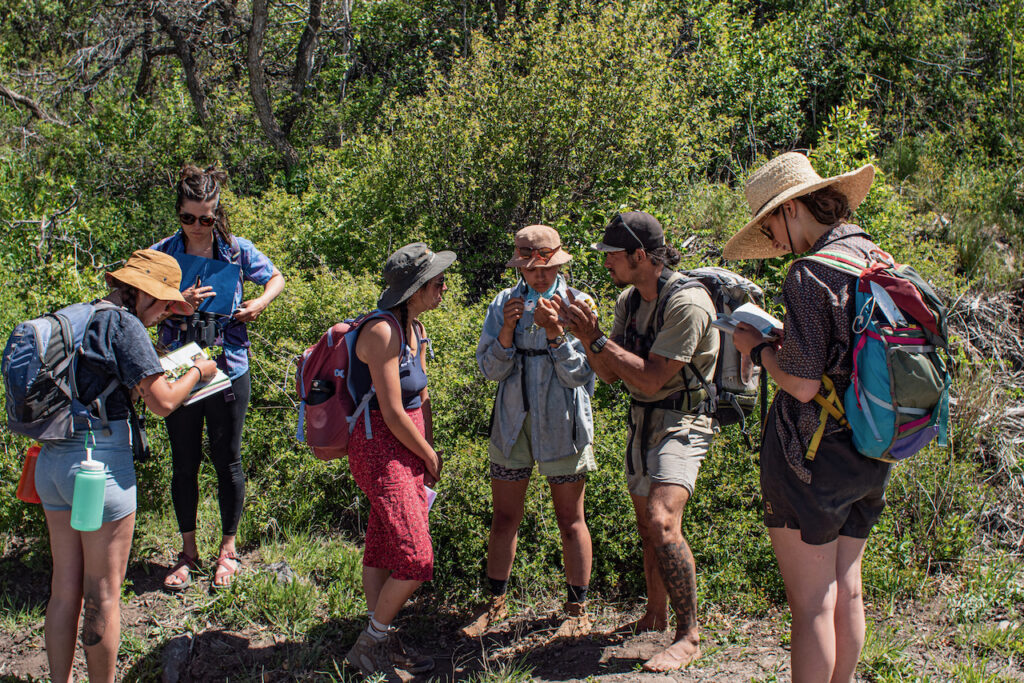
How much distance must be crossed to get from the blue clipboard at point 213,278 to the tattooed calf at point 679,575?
245 cm

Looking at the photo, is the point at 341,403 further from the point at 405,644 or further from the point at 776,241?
the point at 776,241

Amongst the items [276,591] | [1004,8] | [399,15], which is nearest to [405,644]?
[276,591]

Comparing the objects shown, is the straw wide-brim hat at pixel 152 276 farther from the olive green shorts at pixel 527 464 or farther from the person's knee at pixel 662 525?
the person's knee at pixel 662 525

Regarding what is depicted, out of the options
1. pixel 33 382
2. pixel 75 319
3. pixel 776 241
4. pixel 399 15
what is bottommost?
pixel 33 382

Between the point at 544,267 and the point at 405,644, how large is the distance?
6.64 ft

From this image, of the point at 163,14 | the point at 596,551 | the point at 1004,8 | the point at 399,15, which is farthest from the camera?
the point at 399,15

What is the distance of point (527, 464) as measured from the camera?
381 centimetres

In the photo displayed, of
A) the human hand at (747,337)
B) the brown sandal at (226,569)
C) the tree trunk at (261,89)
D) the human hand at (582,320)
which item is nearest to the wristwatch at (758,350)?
the human hand at (747,337)

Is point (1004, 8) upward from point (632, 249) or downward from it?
upward

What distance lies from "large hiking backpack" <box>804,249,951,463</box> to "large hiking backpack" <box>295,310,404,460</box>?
1.85 metres

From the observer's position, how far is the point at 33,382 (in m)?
2.84

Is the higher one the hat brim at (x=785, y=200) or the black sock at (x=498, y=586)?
the hat brim at (x=785, y=200)

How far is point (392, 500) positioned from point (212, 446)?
1.28 metres

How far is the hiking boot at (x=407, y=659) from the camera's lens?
12.0 feet
